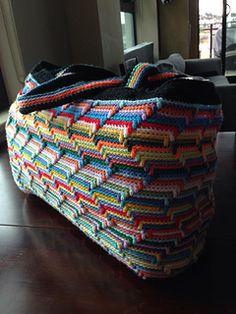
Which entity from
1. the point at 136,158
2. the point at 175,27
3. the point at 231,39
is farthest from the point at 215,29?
the point at 136,158

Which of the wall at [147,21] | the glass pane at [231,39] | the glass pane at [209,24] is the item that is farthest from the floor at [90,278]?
the glass pane at [209,24]

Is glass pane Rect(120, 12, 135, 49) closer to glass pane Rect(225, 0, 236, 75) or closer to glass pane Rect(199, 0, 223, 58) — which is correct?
glass pane Rect(199, 0, 223, 58)

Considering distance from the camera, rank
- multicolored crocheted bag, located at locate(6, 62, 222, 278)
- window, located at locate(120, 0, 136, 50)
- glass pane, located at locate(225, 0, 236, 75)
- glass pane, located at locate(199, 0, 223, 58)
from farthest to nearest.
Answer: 1. glass pane, located at locate(199, 0, 223, 58)
2. glass pane, located at locate(225, 0, 236, 75)
3. window, located at locate(120, 0, 136, 50)
4. multicolored crocheted bag, located at locate(6, 62, 222, 278)

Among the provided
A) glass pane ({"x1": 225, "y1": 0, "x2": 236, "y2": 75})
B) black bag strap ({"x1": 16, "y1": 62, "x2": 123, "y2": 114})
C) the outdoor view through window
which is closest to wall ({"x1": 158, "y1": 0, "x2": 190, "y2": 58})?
the outdoor view through window

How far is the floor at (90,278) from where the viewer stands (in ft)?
0.99

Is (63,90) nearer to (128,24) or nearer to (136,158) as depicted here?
(136,158)

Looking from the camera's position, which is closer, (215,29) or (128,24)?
(128,24)

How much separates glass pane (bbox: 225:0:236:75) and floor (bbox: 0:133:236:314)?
435 centimetres

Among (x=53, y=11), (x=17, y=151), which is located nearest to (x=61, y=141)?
(x=17, y=151)

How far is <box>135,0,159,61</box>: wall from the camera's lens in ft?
13.3

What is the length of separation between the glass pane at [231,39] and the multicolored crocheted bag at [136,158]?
14.4 ft

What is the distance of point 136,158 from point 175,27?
465cm

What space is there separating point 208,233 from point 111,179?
18 cm

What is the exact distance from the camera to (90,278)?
13.5 inches
